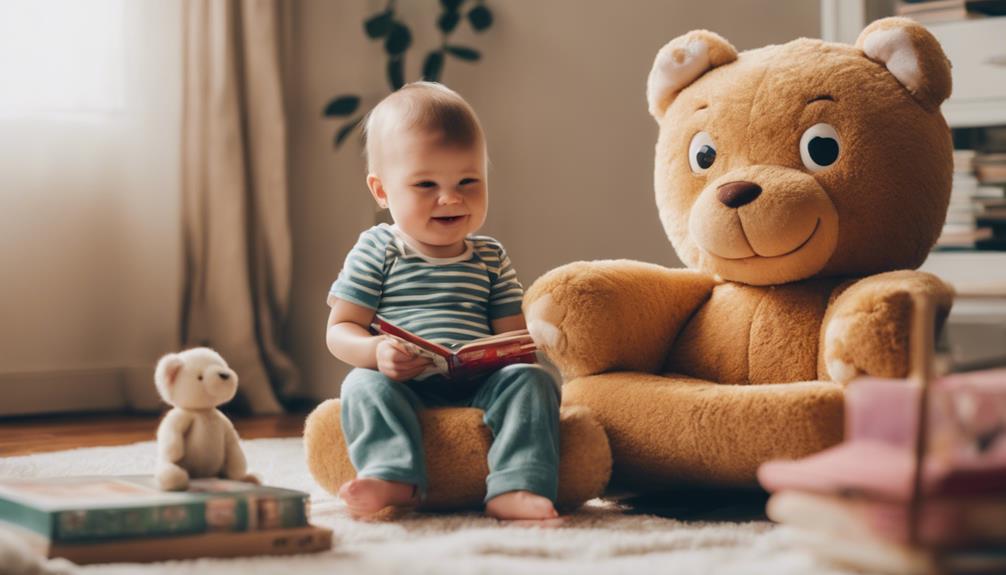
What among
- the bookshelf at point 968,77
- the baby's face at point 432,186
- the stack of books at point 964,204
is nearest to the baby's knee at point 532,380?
the baby's face at point 432,186

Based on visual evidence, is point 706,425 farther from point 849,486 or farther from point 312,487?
point 312,487

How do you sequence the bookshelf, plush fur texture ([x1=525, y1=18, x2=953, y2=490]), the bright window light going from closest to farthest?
1. plush fur texture ([x1=525, y1=18, x2=953, y2=490])
2. the bookshelf
3. the bright window light

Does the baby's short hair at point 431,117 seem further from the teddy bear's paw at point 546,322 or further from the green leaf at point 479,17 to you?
the green leaf at point 479,17

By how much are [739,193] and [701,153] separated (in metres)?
0.16

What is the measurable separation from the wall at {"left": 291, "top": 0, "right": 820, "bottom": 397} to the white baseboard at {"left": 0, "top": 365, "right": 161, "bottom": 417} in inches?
15.7

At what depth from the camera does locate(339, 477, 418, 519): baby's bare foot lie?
1.35 metres

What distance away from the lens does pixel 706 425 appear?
141 centimetres

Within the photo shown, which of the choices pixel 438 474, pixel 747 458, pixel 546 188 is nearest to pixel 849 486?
pixel 747 458

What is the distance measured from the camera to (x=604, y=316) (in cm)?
156

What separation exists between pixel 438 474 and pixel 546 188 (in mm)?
1520

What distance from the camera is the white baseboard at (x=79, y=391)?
8.59 ft

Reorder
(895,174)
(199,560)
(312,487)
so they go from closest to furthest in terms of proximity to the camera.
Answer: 1. (199,560)
2. (895,174)
3. (312,487)

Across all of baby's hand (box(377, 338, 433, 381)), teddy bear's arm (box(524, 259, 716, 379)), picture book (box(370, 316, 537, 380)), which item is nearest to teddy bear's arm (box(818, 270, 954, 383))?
teddy bear's arm (box(524, 259, 716, 379))

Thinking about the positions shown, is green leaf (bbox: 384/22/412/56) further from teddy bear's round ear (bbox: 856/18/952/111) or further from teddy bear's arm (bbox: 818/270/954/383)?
teddy bear's arm (bbox: 818/270/954/383)
